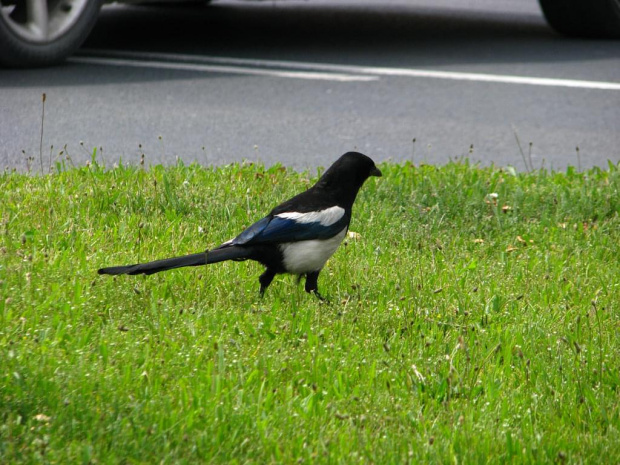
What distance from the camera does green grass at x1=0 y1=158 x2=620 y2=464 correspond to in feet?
9.11

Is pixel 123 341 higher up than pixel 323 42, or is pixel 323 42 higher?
pixel 323 42

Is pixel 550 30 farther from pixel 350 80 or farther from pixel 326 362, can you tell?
pixel 326 362

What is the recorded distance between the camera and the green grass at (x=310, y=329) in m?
2.78

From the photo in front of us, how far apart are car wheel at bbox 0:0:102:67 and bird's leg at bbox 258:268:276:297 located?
4535 mm

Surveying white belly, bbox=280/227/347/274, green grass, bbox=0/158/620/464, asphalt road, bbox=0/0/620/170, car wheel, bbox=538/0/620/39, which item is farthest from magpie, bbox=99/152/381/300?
car wheel, bbox=538/0/620/39

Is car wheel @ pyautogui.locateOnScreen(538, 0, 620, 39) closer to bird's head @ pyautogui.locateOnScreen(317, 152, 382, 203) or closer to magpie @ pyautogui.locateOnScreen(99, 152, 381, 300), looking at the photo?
bird's head @ pyautogui.locateOnScreen(317, 152, 382, 203)

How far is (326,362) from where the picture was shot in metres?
3.30

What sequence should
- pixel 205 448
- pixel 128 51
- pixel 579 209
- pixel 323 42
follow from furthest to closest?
pixel 323 42 < pixel 128 51 < pixel 579 209 < pixel 205 448

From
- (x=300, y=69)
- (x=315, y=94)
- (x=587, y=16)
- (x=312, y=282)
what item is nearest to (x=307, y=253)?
(x=312, y=282)

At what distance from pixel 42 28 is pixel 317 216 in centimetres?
481

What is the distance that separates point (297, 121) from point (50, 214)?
275 cm

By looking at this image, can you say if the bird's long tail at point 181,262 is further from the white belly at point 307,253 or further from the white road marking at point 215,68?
the white road marking at point 215,68

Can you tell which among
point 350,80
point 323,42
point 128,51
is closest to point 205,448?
point 350,80

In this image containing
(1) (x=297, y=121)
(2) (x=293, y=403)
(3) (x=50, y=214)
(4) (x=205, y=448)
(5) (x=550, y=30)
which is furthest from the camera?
(5) (x=550, y=30)
